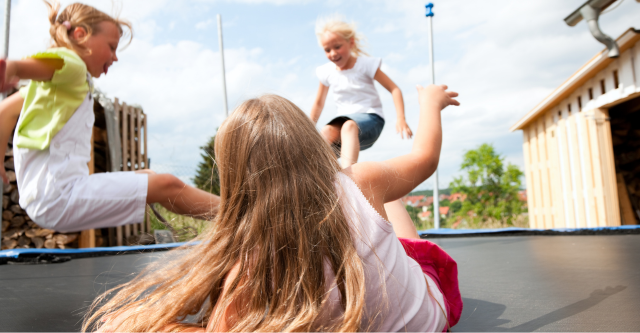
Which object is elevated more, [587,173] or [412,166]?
[587,173]

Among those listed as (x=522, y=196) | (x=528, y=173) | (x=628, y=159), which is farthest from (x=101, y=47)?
(x=522, y=196)

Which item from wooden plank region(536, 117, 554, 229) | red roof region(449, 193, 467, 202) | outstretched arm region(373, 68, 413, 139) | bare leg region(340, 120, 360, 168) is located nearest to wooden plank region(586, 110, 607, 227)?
wooden plank region(536, 117, 554, 229)

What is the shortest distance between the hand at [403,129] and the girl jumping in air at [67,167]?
87 centimetres

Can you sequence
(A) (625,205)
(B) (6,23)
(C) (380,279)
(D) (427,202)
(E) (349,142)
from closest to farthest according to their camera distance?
(C) (380,279), (E) (349,142), (B) (6,23), (A) (625,205), (D) (427,202)

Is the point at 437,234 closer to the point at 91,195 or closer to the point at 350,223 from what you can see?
the point at 91,195

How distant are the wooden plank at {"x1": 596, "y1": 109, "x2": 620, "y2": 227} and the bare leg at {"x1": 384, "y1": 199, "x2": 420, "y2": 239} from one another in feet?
11.8

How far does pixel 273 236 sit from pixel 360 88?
1586 mm

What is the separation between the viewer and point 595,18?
3.60 metres

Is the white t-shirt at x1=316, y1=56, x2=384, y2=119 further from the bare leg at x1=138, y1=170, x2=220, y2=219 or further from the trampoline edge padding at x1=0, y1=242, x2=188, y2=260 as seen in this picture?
the trampoline edge padding at x1=0, y1=242, x2=188, y2=260

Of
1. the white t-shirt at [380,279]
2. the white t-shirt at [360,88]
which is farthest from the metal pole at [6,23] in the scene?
the white t-shirt at [380,279]

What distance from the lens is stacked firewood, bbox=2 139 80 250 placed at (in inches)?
120

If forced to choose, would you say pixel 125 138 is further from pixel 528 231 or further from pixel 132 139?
pixel 528 231

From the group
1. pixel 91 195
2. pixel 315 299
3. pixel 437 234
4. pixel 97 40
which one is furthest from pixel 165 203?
pixel 437 234

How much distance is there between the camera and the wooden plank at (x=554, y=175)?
4.45m
